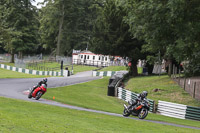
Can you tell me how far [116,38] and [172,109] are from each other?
2228cm

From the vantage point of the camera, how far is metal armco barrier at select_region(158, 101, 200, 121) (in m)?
21.1

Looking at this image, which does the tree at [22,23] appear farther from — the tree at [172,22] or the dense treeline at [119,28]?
the tree at [172,22]

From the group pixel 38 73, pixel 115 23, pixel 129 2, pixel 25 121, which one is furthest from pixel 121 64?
pixel 25 121

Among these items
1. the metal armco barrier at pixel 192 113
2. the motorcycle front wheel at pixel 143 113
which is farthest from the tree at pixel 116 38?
the motorcycle front wheel at pixel 143 113

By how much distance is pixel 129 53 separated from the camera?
4322 centimetres

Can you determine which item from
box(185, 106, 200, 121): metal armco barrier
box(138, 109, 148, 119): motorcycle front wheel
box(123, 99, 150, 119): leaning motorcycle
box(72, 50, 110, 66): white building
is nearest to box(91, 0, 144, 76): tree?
box(185, 106, 200, 121): metal armco barrier

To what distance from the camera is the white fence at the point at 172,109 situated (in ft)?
70.9

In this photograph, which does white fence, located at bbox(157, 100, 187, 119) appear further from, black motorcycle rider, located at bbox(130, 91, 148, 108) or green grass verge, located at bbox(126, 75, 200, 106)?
black motorcycle rider, located at bbox(130, 91, 148, 108)

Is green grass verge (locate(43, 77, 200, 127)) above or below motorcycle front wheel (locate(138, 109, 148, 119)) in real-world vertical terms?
below

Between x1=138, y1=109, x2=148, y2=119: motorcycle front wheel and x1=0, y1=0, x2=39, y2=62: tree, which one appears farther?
x1=0, y1=0, x2=39, y2=62: tree

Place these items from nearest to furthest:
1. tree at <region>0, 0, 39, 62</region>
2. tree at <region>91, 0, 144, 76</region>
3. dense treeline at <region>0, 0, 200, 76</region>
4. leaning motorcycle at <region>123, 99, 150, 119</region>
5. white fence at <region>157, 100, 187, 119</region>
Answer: leaning motorcycle at <region>123, 99, 150, 119</region> → white fence at <region>157, 100, 187, 119</region> → dense treeline at <region>0, 0, 200, 76</region> → tree at <region>91, 0, 144, 76</region> → tree at <region>0, 0, 39, 62</region>

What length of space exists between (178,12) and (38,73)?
36.4 m

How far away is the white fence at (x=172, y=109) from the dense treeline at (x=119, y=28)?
11.6 ft

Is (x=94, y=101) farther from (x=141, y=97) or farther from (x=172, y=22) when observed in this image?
(x=141, y=97)
